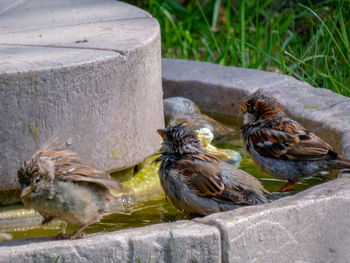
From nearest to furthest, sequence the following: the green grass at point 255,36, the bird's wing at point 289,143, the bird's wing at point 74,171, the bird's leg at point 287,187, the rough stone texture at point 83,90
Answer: the bird's wing at point 74,171, the rough stone texture at point 83,90, the bird's wing at point 289,143, the bird's leg at point 287,187, the green grass at point 255,36

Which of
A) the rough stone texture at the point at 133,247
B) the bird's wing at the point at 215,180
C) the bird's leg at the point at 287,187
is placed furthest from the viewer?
the bird's leg at the point at 287,187

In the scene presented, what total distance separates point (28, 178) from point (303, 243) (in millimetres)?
1430

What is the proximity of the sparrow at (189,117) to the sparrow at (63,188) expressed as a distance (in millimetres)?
2092

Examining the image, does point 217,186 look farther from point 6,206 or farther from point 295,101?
point 295,101

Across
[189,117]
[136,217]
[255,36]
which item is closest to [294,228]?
[136,217]

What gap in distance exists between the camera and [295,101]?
5.66 meters

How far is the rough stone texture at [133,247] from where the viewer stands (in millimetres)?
3047

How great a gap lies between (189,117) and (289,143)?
1.31 m

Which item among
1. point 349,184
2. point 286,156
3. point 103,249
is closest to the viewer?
point 103,249

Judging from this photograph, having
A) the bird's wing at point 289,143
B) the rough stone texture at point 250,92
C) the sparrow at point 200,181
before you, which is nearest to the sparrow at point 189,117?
the rough stone texture at point 250,92

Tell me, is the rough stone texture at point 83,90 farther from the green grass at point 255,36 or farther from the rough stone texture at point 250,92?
the green grass at point 255,36

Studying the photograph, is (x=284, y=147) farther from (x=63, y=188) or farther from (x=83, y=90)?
(x=63, y=188)

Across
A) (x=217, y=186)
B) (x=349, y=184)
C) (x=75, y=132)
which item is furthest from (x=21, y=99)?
(x=349, y=184)

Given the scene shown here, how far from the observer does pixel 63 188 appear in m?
3.51
